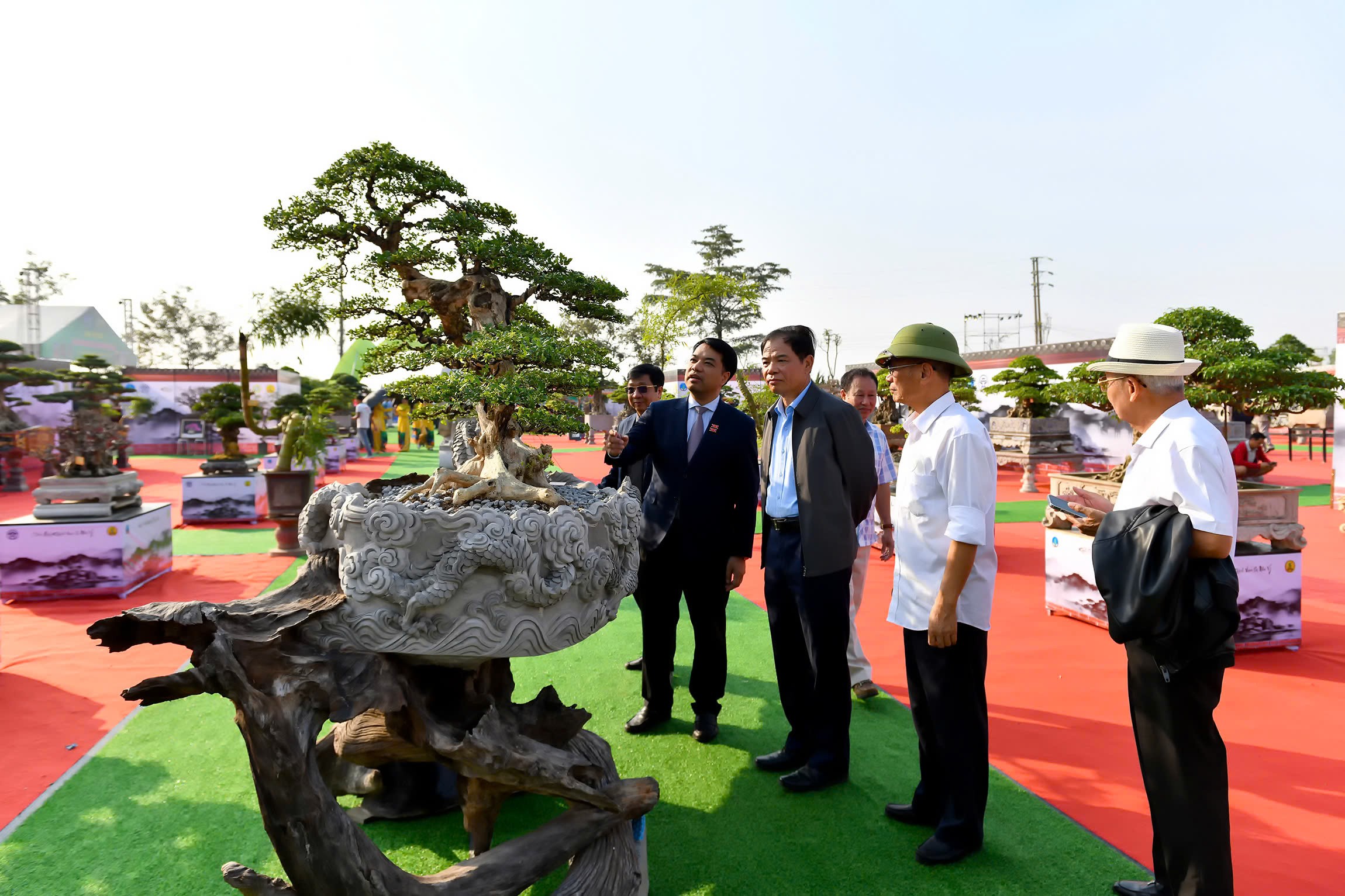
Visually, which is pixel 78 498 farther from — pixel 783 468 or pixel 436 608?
pixel 783 468

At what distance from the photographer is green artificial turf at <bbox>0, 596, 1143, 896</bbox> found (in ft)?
6.94

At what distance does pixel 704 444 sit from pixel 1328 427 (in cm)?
2284

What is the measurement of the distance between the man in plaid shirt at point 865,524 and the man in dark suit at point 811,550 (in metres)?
0.42

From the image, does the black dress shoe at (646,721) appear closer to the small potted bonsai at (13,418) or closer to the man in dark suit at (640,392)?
the man in dark suit at (640,392)

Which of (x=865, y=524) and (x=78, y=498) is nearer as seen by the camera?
(x=865, y=524)

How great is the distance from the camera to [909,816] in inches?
94.7

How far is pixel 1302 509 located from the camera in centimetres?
920

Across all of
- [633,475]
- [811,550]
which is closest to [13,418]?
[633,475]

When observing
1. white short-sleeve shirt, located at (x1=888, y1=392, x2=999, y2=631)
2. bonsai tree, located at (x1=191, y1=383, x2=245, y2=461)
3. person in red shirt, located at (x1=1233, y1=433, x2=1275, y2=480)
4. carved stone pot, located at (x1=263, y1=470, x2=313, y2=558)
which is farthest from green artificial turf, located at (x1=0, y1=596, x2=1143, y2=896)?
bonsai tree, located at (x1=191, y1=383, x2=245, y2=461)

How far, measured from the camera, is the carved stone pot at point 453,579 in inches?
68.9

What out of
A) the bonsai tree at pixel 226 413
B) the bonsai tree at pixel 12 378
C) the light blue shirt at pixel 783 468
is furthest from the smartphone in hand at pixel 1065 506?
the bonsai tree at pixel 12 378

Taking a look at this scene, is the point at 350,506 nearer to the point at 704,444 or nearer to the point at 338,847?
the point at 338,847

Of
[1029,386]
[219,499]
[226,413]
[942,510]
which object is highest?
[1029,386]

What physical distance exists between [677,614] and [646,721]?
0.49 meters
